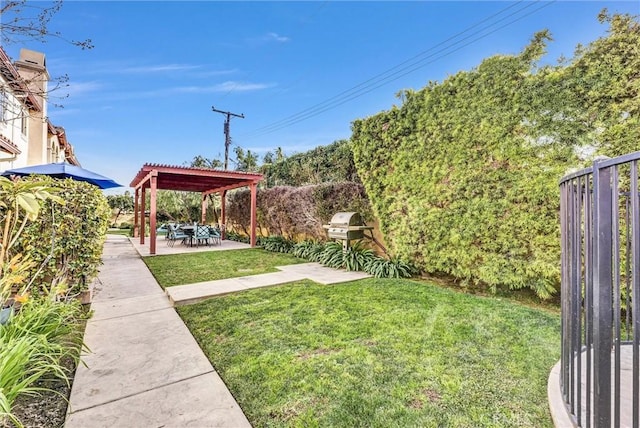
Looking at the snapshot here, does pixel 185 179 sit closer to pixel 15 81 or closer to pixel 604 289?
pixel 15 81

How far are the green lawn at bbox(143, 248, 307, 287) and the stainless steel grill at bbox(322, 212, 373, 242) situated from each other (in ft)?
5.52

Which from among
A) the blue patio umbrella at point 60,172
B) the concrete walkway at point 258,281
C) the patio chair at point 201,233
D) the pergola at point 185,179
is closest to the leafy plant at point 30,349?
the concrete walkway at point 258,281

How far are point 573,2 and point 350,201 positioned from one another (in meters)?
6.88

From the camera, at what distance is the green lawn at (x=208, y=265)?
21.6 feet

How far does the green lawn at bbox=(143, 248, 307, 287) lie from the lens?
659 centimetres

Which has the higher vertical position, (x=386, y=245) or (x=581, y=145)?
(x=581, y=145)

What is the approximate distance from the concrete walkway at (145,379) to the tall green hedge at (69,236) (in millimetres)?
679

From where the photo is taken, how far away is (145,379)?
265cm

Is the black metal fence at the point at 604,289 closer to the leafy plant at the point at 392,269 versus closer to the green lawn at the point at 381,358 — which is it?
the green lawn at the point at 381,358

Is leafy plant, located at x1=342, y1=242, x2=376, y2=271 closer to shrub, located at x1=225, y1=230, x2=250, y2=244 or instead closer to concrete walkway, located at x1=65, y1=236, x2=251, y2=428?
concrete walkway, located at x1=65, y1=236, x2=251, y2=428

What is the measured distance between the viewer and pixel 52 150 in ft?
54.4

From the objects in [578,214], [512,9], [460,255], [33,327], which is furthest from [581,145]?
[512,9]

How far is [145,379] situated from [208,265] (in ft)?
18.5

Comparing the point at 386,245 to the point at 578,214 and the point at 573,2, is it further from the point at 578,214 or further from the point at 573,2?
the point at 573,2
